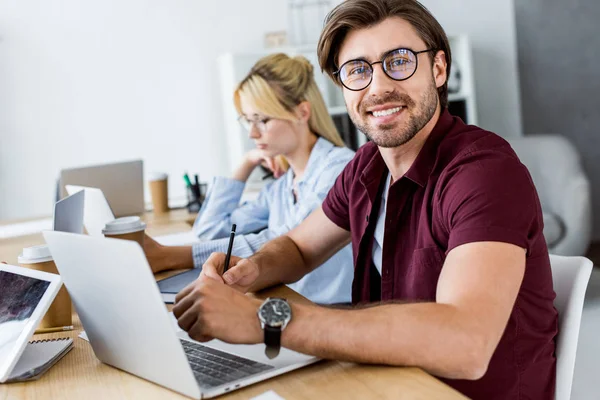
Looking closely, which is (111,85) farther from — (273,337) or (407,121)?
(273,337)

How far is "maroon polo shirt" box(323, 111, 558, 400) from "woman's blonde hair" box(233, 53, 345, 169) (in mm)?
1034

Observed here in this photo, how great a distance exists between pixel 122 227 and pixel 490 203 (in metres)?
0.93

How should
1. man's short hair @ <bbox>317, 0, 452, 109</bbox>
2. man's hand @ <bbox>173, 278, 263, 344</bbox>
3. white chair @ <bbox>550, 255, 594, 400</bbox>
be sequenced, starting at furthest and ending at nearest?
man's short hair @ <bbox>317, 0, 452, 109</bbox> < white chair @ <bbox>550, 255, 594, 400</bbox> < man's hand @ <bbox>173, 278, 263, 344</bbox>

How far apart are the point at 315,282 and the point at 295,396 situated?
4.01 feet

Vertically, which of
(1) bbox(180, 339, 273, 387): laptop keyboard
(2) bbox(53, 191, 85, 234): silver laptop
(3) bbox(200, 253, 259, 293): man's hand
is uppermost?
(2) bbox(53, 191, 85, 234): silver laptop

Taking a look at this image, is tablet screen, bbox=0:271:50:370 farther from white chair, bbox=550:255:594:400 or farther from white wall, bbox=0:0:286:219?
white wall, bbox=0:0:286:219

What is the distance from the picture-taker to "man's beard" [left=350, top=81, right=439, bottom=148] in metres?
1.47

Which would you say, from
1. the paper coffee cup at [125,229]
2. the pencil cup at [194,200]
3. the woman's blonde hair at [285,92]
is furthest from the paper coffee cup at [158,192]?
the paper coffee cup at [125,229]

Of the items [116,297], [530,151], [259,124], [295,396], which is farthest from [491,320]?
[530,151]

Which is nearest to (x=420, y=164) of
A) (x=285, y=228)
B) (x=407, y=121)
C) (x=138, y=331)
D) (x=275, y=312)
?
(x=407, y=121)

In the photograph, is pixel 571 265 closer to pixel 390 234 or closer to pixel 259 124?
pixel 390 234

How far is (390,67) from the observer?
1471 millimetres

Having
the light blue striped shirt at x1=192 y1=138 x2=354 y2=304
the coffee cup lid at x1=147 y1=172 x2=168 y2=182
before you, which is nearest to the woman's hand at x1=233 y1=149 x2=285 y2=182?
the light blue striped shirt at x1=192 y1=138 x2=354 y2=304

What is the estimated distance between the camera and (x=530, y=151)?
13.2 feet
